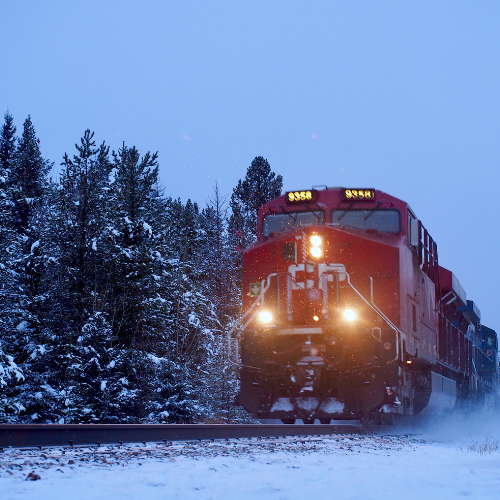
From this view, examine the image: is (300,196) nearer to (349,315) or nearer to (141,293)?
(349,315)

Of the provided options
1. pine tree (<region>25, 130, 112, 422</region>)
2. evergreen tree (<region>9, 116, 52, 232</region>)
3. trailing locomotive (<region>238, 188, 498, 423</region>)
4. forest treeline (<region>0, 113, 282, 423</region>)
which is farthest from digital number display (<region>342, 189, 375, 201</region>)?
evergreen tree (<region>9, 116, 52, 232</region>)

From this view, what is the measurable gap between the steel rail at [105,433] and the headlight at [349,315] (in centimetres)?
Result: 235

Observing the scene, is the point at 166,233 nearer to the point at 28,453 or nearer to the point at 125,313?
the point at 125,313

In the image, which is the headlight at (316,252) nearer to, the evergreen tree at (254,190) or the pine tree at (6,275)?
the pine tree at (6,275)

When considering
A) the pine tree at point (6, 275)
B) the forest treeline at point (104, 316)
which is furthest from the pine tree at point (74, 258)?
the pine tree at point (6, 275)

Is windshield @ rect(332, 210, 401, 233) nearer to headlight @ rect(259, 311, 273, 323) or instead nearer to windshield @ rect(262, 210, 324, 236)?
windshield @ rect(262, 210, 324, 236)

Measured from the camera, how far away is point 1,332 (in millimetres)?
19172

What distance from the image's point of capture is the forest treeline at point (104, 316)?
1691 centimetres

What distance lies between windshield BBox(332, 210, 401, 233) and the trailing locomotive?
0.02 metres

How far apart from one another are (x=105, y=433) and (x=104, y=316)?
13616mm

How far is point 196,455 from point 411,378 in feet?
22.8

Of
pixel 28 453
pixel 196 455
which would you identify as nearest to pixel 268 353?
pixel 196 455

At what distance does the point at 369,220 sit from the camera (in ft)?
38.8

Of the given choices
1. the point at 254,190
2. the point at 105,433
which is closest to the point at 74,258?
the point at 105,433
